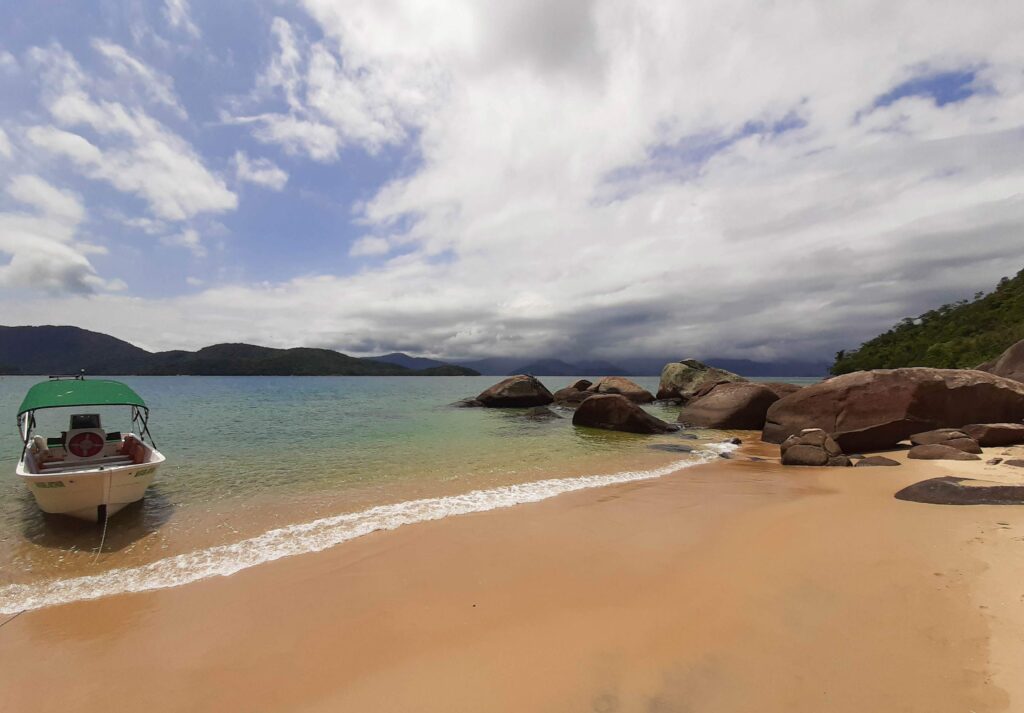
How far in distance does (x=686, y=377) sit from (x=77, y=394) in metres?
46.8

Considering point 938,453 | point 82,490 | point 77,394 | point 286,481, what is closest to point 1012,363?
point 938,453

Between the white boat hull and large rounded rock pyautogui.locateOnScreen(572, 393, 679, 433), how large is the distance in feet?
65.9

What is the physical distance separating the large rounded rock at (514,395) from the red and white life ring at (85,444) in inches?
1113

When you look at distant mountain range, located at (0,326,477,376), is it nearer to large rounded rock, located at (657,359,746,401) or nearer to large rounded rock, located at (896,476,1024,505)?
large rounded rock, located at (657,359,746,401)

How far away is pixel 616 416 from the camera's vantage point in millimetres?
23641

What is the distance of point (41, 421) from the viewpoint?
2803 cm

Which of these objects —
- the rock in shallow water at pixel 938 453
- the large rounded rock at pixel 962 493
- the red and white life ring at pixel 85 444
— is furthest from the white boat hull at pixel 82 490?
the rock in shallow water at pixel 938 453

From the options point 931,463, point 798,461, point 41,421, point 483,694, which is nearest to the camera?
point 483,694

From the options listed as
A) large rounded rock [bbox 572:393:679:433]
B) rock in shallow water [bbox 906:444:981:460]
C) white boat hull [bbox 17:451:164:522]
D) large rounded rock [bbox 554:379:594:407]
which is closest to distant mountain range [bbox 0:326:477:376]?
large rounded rock [bbox 554:379:594:407]

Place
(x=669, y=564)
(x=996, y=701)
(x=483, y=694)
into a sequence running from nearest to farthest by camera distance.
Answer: (x=996, y=701)
(x=483, y=694)
(x=669, y=564)

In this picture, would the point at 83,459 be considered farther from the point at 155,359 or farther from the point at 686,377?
the point at 155,359

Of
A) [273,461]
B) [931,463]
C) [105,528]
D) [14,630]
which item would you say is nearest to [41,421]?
[273,461]

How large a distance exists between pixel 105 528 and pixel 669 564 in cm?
1051

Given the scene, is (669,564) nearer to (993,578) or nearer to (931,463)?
(993,578)
